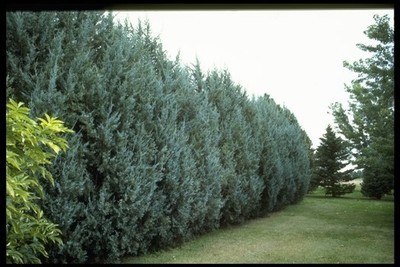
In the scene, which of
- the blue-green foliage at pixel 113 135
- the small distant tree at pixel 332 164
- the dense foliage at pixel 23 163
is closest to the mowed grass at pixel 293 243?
the blue-green foliage at pixel 113 135

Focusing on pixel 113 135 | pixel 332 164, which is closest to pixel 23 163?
pixel 113 135

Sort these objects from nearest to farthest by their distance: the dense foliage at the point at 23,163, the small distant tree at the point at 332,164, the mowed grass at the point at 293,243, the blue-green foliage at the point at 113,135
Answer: the dense foliage at the point at 23,163, the blue-green foliage at the point at 113,135, the mowed grass at the point at 293,243, the small distant tree at the point at 332,164

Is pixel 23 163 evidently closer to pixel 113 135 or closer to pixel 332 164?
pixel 113 135

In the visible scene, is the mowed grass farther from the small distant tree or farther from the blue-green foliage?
the small distant tree

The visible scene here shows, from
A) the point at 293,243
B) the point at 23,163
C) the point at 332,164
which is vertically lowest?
the point at 293,243

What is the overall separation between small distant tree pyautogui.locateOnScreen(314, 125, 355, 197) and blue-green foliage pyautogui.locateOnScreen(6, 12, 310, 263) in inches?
565

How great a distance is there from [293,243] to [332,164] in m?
14.4

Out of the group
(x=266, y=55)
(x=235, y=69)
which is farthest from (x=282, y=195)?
(x=266, y=55)

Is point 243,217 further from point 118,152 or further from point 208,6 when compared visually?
point 208,6

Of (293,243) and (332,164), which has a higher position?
(332,164)

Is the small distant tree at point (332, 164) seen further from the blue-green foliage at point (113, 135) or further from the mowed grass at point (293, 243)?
the blue-green foliage at point (113, 135)

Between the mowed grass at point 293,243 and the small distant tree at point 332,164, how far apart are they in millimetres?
9718

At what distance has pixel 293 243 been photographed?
23.1 ft

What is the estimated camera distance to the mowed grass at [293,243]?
18.9 ft
